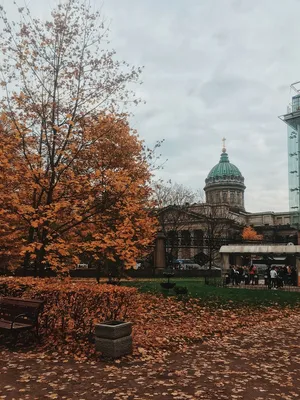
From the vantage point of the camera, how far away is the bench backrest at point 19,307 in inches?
346

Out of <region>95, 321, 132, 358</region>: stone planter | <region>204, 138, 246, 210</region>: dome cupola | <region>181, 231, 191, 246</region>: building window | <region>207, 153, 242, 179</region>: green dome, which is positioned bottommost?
<region>95, 321, 132, 358</region>: stone planter

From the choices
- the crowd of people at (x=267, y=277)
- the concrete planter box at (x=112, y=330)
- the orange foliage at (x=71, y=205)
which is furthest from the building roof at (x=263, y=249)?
the concrete planter box at (x=112, y=330)

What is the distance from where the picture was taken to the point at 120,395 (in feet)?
19.3

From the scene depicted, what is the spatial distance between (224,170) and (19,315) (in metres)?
124

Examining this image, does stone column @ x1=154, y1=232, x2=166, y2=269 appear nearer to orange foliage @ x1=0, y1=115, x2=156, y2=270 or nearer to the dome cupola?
orange foliage @ x1=0, y1=115, x2=156, y2=270

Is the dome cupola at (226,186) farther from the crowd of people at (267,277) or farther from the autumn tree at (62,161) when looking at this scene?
the autumn tree at (62,161)

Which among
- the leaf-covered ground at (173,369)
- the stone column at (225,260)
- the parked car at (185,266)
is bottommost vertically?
the leaf-covered ground at (173,369)

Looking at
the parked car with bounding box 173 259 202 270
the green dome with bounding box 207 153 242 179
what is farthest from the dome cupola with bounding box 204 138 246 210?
the parked car with bounding box 173 259 202 270

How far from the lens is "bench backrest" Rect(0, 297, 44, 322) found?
8.79 m

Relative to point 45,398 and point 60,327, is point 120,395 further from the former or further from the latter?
point 60,327

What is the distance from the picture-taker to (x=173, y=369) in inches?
287

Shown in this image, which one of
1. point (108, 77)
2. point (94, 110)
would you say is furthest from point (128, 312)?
point (108, 77)

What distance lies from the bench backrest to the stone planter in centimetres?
157

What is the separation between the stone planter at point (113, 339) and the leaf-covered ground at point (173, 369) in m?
0.21
